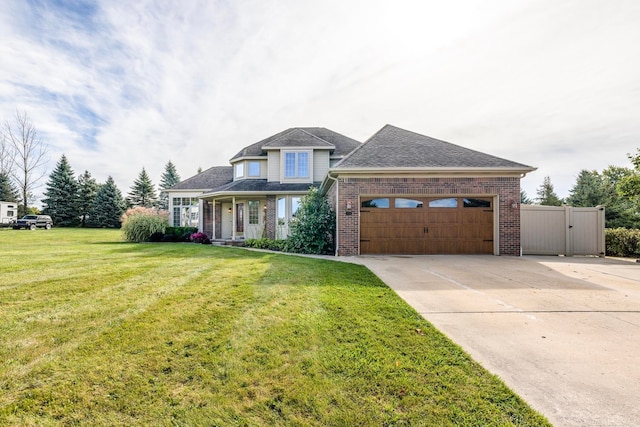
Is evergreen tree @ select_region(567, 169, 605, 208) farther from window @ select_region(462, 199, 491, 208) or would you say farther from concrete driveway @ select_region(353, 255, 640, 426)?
concrete driveway @ select_region(353, 255, 640, 426)

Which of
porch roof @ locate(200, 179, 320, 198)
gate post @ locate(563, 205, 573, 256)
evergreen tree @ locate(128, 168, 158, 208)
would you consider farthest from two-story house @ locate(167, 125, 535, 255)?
evergreen tree @ locate(128, 168, 158, 208)

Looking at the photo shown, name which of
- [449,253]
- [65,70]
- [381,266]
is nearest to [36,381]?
[381,266]

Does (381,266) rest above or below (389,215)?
below

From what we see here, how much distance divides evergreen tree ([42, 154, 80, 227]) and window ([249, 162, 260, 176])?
31.3 m

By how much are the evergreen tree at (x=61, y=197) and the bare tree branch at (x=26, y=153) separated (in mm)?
1404

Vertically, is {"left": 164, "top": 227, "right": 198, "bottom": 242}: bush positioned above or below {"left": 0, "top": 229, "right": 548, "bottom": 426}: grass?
above

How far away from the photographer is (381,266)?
24.5 ft

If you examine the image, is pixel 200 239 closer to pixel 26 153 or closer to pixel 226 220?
pixel 226 220

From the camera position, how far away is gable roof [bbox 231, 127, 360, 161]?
50.7ft

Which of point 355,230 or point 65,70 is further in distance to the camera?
point 65,70

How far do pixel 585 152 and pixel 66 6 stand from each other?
29051 mm

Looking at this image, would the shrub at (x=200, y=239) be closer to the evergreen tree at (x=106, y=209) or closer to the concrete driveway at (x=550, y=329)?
the concrete driveway at (x=550, y=329)

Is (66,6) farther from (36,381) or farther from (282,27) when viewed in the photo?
(36,381)

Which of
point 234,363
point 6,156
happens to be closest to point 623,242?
point 234,363
